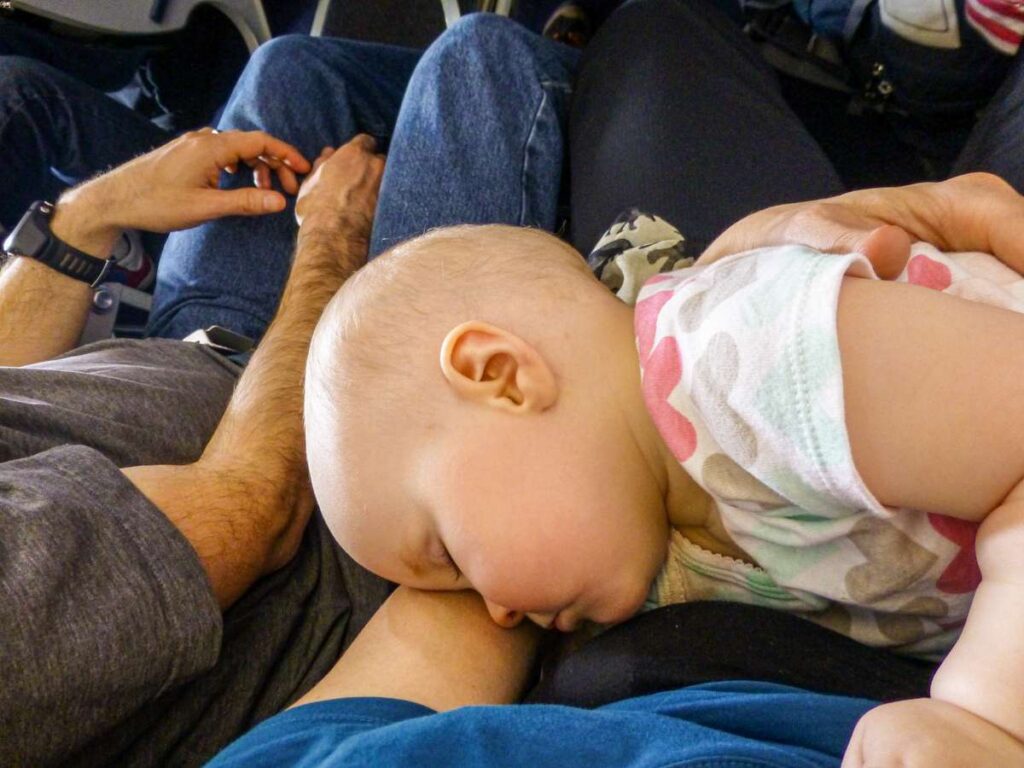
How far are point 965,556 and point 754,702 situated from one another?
0.21 metres

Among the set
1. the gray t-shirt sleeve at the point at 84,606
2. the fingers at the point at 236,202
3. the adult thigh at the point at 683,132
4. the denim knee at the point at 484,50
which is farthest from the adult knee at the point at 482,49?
the gray t-shirt sleeve at the point at 84,606

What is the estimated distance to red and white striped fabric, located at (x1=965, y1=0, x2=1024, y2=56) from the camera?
111 centimetres

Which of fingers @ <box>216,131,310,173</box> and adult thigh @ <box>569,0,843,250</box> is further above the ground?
adult thigh @ <box>569,0,843,250</box>

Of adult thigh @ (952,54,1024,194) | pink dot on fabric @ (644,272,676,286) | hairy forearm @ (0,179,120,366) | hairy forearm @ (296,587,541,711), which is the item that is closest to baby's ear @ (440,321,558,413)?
pink dot on fabric @ (644,272,676,286)

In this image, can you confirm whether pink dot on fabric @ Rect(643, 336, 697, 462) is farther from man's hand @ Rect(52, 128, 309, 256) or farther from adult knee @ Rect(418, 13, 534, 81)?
man's hand @ Rect(52, 128, 309, 256)

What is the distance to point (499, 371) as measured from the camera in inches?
26.3

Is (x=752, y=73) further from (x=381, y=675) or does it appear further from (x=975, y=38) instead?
(x=381, y=675)

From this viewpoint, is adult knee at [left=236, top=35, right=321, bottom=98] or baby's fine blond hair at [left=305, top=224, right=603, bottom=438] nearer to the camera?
baby's fine blond hair at [left=305, top=224, right=603, bottom=438]

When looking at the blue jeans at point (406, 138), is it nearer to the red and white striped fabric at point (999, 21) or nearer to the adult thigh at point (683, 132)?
the adult thigh at point (683, 132)

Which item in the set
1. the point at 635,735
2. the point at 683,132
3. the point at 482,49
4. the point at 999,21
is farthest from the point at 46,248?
the point at 999,21

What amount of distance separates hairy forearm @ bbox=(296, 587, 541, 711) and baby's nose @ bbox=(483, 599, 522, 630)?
0.03m

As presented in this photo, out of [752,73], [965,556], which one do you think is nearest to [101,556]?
[965,556]

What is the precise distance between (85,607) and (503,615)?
0.35 meters

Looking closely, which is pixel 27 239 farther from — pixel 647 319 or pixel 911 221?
pixel 911 221
